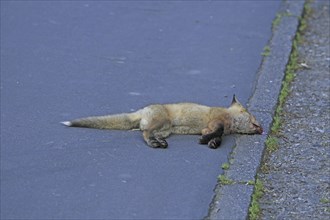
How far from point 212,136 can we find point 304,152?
0.75 meters

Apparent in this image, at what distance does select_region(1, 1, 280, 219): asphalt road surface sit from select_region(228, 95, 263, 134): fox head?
123 millimetres

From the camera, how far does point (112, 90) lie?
Answer: 795cm

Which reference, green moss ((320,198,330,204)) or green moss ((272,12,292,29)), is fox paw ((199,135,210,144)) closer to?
green moss ((320,198,330,204))

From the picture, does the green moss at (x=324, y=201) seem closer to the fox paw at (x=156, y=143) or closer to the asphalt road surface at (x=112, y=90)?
Answer: the asphalt road surface at (x=112, y=90)

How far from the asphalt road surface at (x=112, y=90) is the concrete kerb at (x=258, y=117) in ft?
0.29

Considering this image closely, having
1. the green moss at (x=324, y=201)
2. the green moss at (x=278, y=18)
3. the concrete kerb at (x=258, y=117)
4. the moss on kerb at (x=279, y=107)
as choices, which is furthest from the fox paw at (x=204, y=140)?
the green moss at (x=278, y=18)

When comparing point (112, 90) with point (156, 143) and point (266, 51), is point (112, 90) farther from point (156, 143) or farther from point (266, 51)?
point (266, 51)

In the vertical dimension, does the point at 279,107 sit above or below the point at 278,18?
below

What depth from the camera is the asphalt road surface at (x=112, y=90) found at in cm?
608

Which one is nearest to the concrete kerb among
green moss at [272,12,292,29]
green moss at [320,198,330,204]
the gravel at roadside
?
green moss at [272,12,292,29]

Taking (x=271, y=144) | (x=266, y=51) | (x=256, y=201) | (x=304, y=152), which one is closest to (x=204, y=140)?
(x=271, y=144)

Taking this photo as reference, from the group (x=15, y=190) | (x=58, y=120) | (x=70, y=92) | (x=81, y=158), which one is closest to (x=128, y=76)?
(x=70, y=92)

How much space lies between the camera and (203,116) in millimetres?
7145

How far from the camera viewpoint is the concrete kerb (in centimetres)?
611
